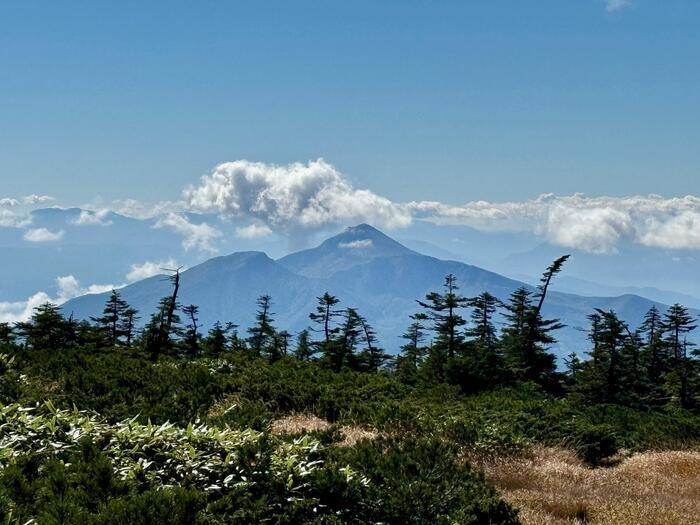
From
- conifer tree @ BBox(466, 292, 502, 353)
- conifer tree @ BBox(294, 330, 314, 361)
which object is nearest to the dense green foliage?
conifer tree @ BBox(466, 292, 502, 353)

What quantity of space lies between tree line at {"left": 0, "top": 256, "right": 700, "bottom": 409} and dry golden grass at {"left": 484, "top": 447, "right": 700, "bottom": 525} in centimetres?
1279

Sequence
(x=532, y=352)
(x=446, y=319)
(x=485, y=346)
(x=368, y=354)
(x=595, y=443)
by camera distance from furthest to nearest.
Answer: (x=368, y=354) < (x=446, y=319) < (x=485, y=346) < (x=532, y=352) < (x=595, y=443)

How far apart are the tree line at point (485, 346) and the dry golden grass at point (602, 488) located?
503 inches

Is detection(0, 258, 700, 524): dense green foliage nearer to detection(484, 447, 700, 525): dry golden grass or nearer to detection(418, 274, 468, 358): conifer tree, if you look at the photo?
detection(484, 447, 700, 525): dry golden grass

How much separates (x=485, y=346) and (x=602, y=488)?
1216 inches

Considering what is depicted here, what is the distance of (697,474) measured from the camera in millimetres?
13477

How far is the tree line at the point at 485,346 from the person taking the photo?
31125 mm

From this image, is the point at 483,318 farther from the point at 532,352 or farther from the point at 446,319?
the point at 532,352

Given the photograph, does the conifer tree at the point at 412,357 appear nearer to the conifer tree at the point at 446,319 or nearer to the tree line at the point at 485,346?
the tree line at the point at 485,346

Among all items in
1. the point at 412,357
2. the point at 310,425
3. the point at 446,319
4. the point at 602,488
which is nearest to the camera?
the point at 602,488

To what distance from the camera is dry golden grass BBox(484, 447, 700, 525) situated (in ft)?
27.3

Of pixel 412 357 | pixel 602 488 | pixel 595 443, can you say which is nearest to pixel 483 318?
pixel 412 357

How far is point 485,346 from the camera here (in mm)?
41500

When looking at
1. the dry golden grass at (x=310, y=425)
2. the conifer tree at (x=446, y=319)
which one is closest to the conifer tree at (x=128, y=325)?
the conifer tree at (x=446, y=319)
